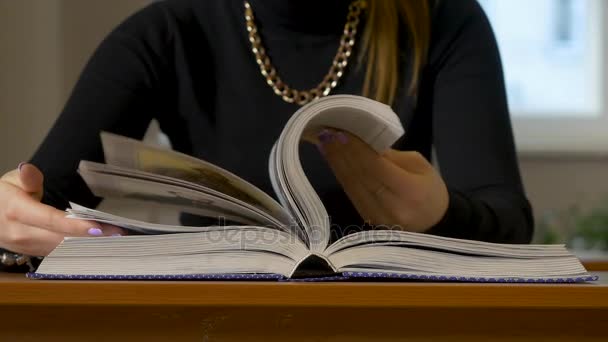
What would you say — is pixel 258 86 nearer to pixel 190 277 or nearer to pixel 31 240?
pixel 31 240

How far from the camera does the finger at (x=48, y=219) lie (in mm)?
662

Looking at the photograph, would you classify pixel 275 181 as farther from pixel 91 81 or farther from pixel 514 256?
pixel 91 81

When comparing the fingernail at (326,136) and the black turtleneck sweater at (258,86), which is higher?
the fingernail at (326,136)

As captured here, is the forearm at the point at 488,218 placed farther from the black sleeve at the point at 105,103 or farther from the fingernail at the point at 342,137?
the black sleeve at the point at 105,103

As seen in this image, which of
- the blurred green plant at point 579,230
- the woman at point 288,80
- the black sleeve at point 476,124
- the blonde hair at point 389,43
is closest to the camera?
the black sleeve at point 476,124

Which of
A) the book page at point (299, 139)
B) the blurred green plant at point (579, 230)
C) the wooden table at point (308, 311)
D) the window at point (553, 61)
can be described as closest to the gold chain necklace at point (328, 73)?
the book page at point (299, 139)

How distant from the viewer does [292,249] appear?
581 mm

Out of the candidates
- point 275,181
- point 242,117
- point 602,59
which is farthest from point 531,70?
point 275,181

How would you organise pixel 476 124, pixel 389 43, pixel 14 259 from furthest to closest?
pixel 389 43 < pixel 476 124 < pixel 14 259

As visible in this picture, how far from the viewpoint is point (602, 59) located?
249 centimetres

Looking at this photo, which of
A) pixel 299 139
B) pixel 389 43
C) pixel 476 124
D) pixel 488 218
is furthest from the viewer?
pixel 389 43

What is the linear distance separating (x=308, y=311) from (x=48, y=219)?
274 millimetres

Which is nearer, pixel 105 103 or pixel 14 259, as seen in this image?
pixel 14 259

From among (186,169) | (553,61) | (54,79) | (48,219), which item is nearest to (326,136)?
(186,169)
